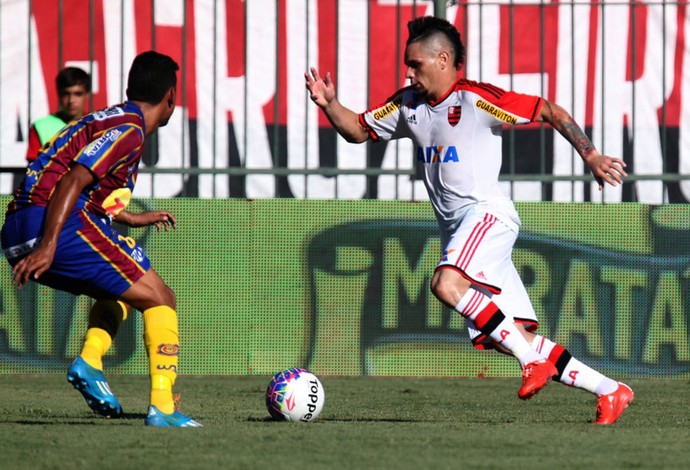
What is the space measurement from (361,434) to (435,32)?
2.27m

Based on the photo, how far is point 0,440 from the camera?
571 centimetres

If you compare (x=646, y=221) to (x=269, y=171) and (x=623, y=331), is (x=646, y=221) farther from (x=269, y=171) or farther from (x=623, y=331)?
(x=269, y=171)

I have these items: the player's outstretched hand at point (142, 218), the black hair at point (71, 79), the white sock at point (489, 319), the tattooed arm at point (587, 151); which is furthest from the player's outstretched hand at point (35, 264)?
the black hair at point (71, 79)

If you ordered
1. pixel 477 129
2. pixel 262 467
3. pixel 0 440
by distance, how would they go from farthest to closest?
pixel 477 129, pixel 0 440, pixel 262 467

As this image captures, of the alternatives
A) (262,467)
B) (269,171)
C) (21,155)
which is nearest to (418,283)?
(269,171)

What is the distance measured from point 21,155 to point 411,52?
6454mm

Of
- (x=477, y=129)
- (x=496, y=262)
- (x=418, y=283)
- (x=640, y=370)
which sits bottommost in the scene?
(x=640, y=370)

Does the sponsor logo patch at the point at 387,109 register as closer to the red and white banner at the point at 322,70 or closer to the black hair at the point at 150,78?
the black hair at the point at 150,78

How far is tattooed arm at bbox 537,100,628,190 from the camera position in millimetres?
6457

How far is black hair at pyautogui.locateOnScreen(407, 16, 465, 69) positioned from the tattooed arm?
60 cm

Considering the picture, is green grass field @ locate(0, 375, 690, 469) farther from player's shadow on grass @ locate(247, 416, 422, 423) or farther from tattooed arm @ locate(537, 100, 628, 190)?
tattooed arm @ locate(537, 100, 628, 190)

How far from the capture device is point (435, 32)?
7062mm

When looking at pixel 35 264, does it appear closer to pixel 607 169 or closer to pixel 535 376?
pixel 535 376

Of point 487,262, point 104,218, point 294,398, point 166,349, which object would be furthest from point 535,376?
point 104,218
